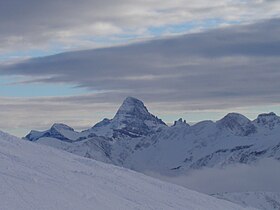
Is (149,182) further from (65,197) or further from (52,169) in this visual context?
(65,197)

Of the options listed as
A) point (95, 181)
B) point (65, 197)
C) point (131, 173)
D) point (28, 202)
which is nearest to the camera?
point (28, 202)

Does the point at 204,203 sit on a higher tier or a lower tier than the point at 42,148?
lower

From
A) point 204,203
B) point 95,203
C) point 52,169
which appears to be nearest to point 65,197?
point 95,203

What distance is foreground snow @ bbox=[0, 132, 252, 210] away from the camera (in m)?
30.0

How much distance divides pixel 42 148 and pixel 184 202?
9.48 m

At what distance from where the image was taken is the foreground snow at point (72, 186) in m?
30.0

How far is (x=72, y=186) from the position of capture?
3378 cm

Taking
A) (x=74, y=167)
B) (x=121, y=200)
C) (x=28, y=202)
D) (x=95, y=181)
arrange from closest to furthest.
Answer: (x=28, y=202)
(x=121, y=200)
(x=95, y=181)
(x=74, y=167)

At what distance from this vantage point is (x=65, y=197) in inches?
1219

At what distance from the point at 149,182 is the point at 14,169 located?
9324 mm

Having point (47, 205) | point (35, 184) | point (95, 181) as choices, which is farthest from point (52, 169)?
point (47, 205)

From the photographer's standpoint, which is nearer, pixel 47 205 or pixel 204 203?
pixel 47 205

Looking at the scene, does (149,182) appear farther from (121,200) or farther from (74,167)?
(121,200)

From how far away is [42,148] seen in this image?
141 feet
